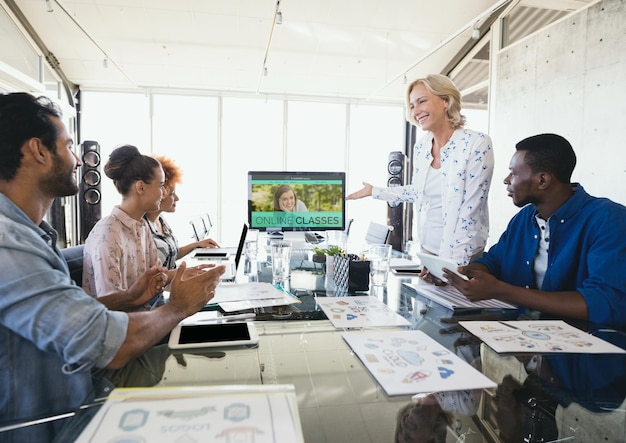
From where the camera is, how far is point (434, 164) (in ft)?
7.68

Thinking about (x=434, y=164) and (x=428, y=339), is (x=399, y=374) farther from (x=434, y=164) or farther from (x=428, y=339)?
(x=434, y=164)

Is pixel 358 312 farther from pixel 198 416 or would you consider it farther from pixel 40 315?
pixel 40 315

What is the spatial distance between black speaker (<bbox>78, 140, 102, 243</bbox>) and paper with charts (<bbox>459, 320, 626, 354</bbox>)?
6784 millimetres

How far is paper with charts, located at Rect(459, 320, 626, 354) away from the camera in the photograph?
1.01m

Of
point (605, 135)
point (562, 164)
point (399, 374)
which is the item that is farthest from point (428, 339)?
point (605, 135)

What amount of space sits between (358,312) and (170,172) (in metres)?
2.00

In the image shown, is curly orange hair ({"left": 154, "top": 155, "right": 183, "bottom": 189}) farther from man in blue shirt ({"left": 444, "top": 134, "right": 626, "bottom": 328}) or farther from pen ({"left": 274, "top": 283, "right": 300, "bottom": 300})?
man in blue shirt ({"left": 444, "top": 134, "right": 626, "bottom": 328})

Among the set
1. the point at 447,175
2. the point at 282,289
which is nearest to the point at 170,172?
the point at 282,289

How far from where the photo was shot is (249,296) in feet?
4.88

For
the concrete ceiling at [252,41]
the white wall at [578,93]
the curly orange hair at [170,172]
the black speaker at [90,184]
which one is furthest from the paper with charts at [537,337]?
the black speaker at [90,184]

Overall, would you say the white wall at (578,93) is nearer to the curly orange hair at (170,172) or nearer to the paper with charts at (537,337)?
the paper with charts at (537,337)

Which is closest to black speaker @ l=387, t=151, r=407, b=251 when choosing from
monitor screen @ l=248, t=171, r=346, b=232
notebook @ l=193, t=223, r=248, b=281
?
monitor screen @ l=248, t=171, r=346, b=232

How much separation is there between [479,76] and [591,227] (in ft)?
19.9

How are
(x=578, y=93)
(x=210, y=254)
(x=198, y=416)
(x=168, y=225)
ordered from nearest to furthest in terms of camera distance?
(x=198, y=416), (x=210, y=254), (x=168, y=225), (x=578, y=93)
